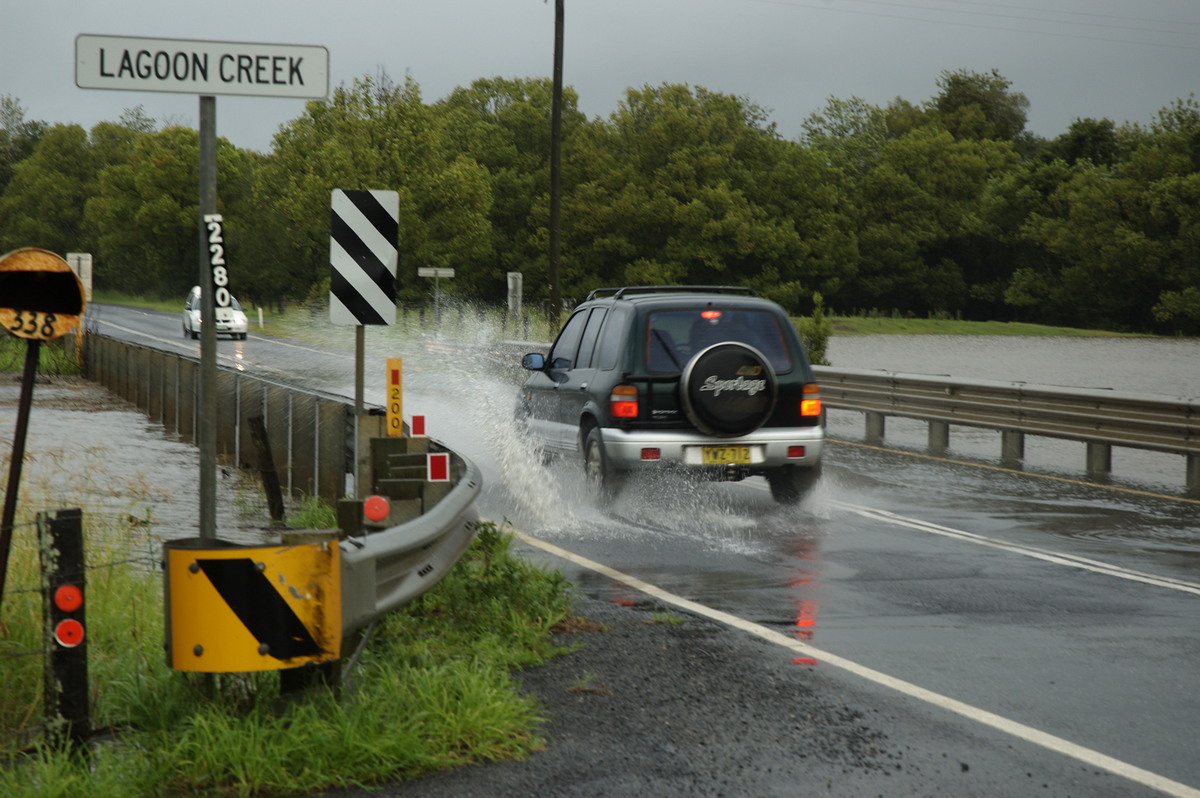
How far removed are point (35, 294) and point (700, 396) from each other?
625 cm

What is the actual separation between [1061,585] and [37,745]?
6.18 meters

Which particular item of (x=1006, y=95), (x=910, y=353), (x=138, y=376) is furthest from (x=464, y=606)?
(x=1006, y=95)

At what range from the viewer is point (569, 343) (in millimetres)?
13375

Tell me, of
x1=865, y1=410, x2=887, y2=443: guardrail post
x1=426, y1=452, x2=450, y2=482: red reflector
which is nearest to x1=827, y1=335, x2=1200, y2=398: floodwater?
x1=865, y1=410, x2=887, y2=443: guardrail post

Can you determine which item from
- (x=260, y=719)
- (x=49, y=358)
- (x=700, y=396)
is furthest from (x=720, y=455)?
(x=49, y=358)

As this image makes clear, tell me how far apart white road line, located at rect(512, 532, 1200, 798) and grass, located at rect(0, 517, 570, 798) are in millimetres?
1277

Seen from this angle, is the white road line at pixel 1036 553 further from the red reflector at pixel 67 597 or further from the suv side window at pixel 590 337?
the red reflector at pixel 67 597

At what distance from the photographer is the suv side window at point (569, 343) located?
1309 centimetres

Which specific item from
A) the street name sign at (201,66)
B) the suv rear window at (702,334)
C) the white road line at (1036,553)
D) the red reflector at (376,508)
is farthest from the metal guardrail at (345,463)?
the white road line at (1036,553)

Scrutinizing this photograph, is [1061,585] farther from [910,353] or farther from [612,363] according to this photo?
[910,353]

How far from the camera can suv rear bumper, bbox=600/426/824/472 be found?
1135cm

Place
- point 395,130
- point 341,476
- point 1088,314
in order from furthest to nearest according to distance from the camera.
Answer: point 1088,314
point 395,130
point 341,476

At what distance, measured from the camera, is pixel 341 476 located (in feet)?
37.2

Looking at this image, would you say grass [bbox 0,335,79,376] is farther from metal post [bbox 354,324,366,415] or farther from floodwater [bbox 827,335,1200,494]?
metal post [bbox 354,324,366,415]
